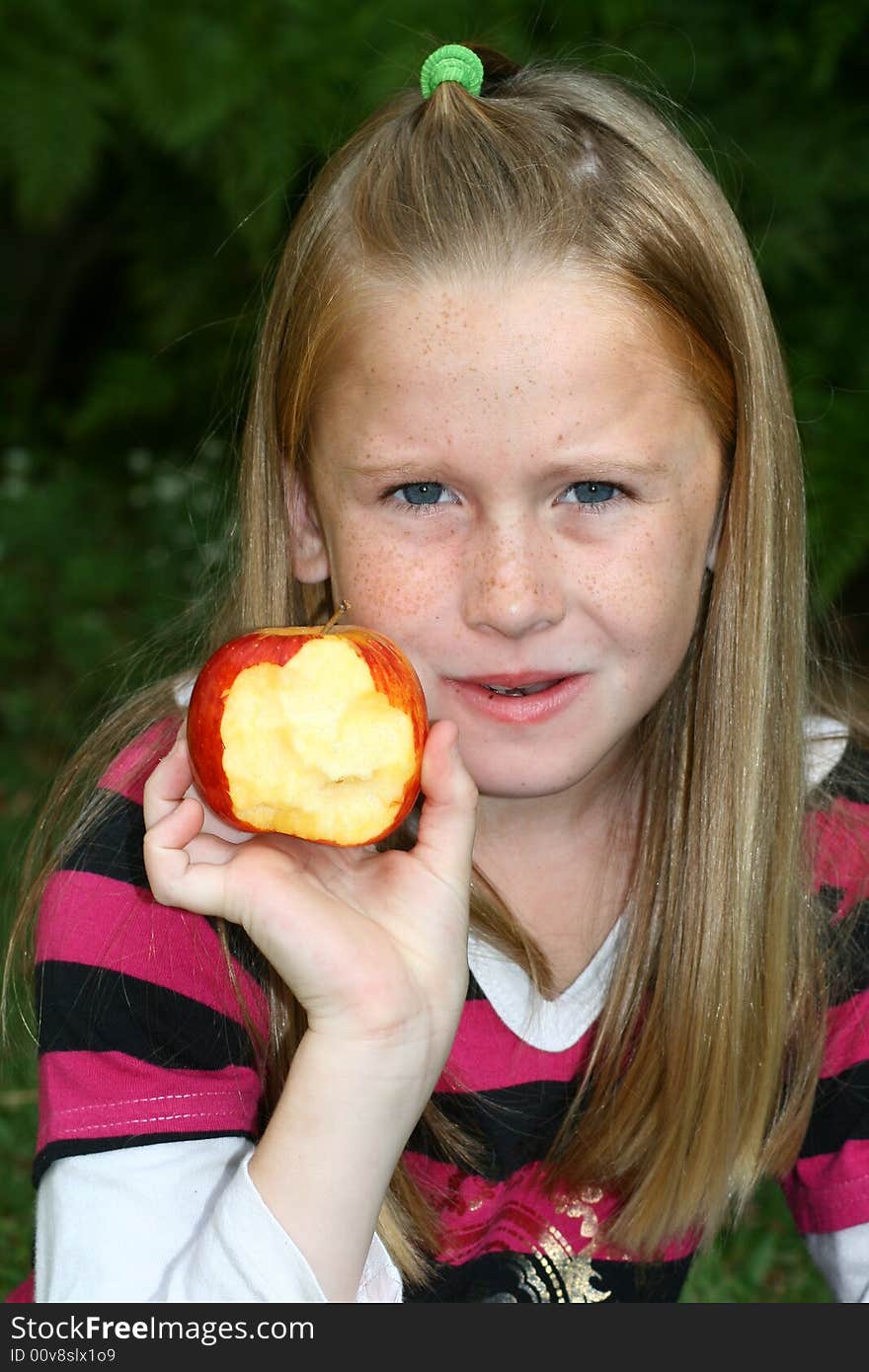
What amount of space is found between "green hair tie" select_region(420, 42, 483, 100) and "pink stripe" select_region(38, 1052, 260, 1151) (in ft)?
3.31

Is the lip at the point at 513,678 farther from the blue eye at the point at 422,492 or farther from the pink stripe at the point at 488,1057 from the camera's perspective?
the pink stripe at the point at 488,1057

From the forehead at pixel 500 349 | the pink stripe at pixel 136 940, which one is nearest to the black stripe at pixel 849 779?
the forehead at pixel 500 349

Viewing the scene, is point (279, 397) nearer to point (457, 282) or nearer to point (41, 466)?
point (457, 282)

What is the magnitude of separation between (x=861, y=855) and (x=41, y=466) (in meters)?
3.28

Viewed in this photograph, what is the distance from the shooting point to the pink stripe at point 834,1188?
5.28 feet

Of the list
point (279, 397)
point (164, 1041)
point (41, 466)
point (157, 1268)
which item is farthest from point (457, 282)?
point (41, 466)

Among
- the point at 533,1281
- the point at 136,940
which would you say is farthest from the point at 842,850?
the point at 136,940

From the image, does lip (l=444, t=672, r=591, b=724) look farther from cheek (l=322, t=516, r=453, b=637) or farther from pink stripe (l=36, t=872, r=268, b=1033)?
pink stripe (l=36, t=872, r=268, b=1033)

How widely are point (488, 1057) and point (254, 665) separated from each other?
0.54 metres

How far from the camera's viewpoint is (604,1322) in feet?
4.79

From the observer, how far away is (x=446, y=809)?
4.49 feet

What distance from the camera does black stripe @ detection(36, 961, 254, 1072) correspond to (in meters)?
1.41

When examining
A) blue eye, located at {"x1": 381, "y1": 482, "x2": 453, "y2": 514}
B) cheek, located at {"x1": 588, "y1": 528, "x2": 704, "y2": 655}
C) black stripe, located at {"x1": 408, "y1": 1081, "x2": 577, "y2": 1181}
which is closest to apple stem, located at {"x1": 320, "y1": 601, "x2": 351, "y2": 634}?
blue eye, located at {"x1": 381, "y1": 482, "x2": 453, "y2": 514}

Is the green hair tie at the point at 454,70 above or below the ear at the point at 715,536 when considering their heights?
above
